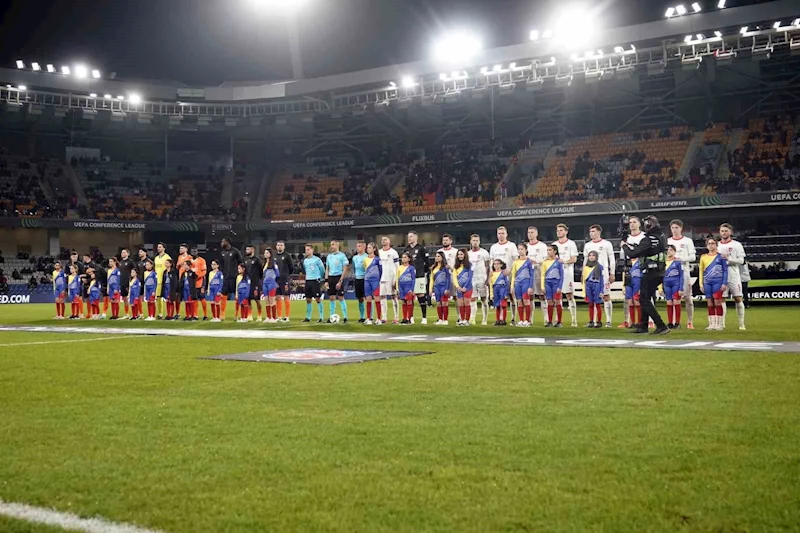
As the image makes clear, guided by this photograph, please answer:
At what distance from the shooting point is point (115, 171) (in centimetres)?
5203

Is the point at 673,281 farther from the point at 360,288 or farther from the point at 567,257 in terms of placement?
the point at 360,288

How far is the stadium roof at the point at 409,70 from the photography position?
1216 inches

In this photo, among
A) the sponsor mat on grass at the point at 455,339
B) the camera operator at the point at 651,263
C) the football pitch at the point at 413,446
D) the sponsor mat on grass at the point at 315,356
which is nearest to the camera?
the football pitch at the point at 413,446

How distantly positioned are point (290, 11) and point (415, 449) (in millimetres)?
39249

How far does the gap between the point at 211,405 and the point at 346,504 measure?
313 cm

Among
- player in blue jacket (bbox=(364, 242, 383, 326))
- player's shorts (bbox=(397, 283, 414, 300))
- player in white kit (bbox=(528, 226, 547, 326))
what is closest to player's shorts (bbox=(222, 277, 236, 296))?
player in blue jacket (bbox=(364, 242, 383, 326))

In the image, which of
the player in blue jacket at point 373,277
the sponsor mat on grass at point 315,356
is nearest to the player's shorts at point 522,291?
the player in blue jacket at point 373,277

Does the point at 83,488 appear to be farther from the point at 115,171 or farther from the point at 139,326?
the point at 115,171

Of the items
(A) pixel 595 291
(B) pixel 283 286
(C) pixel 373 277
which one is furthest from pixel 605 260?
(B) pixel 283 286

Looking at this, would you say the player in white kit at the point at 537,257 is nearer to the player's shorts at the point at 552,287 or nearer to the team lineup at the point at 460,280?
the team lineup at the point at 460,280

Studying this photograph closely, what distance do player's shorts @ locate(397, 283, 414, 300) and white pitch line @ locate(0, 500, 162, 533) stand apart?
1440 cm

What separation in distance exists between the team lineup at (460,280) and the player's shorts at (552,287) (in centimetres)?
2

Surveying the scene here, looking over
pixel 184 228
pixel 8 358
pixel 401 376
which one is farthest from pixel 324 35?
pixel 401 376

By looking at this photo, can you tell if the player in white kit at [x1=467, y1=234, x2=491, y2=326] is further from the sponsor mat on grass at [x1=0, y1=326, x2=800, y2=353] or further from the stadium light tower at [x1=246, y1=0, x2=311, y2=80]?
the stadium light tower at [x1=246, y1=0, x2=311, y2=80]
